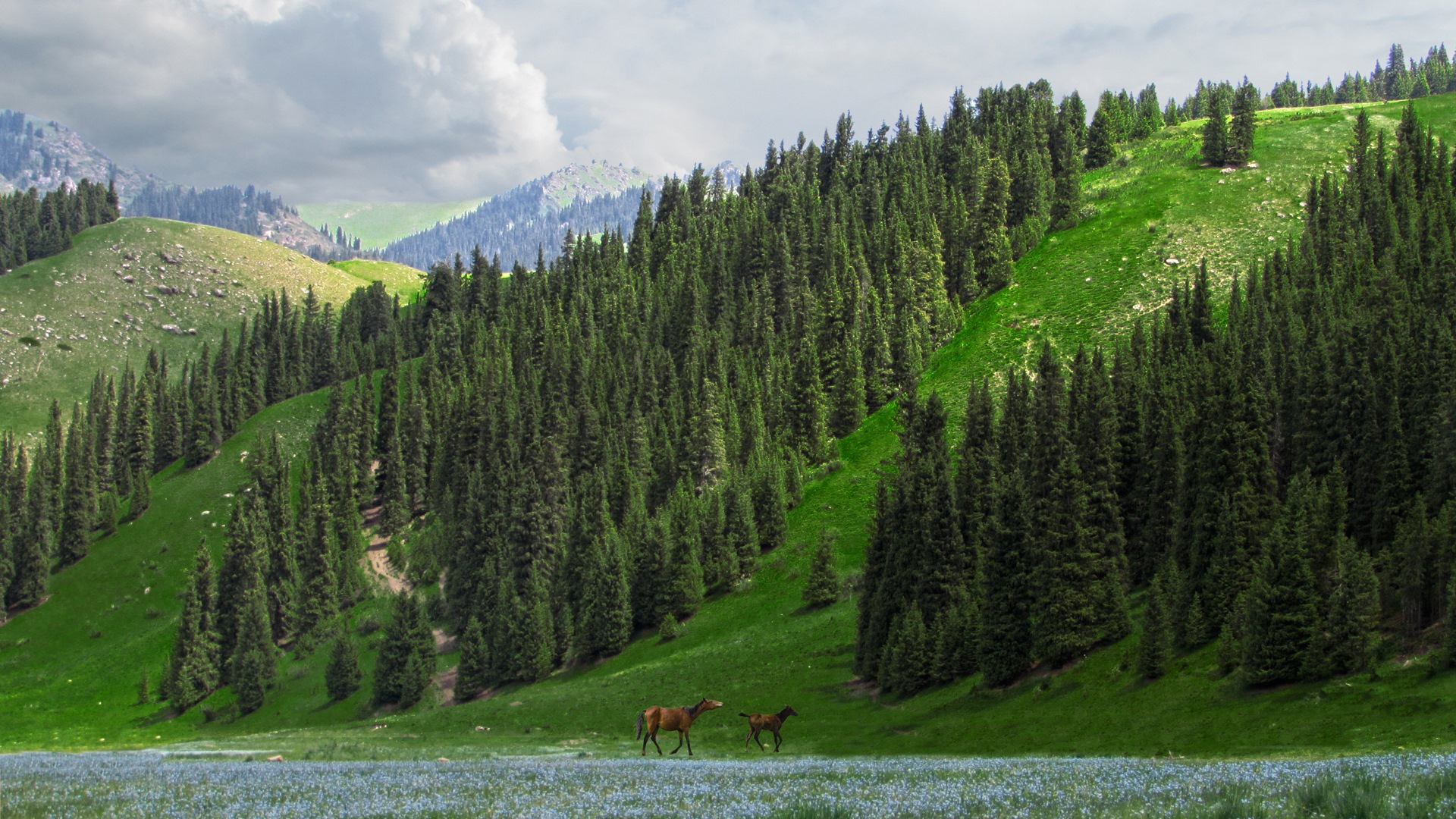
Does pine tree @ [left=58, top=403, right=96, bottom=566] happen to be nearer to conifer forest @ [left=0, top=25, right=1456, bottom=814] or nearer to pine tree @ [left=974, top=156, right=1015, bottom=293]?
conifer forest @ [left=0, top=25, right=1456, bottom=814]

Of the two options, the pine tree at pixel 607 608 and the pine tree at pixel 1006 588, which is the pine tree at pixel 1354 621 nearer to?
the pine tree at pixel 1006 588

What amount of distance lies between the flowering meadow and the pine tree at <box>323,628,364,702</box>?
10197 centimetres


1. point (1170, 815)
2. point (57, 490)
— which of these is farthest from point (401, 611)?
point (57, 490)

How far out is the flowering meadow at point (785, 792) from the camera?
43.8ft

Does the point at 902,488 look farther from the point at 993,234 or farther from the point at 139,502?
the point at 139,502

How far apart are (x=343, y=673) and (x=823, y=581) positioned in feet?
211

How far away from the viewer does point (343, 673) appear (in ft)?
394

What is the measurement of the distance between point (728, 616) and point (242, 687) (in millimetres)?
67397

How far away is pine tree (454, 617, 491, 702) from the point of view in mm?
112812

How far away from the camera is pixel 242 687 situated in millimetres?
124250

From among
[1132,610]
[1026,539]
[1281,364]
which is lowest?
[1132,610]

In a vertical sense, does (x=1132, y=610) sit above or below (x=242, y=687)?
above

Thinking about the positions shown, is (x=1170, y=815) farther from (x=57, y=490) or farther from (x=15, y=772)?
(x=57, y=490)

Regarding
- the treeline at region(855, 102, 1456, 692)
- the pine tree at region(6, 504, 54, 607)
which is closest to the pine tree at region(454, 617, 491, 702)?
the treeline at region(855, 102, 1456, 692)
